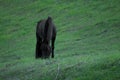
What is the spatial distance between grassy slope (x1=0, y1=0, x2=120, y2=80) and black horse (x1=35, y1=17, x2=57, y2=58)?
0.54m

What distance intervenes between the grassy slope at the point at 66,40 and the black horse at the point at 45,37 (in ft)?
1.79

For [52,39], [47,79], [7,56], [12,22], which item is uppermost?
[47,79]

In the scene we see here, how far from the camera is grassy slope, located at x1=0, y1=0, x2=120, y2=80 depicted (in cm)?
1428

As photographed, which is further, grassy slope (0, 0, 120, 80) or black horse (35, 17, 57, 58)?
black horse (35, 17, 57, 58)

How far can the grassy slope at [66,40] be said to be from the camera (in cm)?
1428

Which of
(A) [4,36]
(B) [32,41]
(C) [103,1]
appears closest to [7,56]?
(B) [32,41]

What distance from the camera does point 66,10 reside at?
48.8 m

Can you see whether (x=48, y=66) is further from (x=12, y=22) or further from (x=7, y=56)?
(x=12, y=22)

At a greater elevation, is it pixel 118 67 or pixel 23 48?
pixel 118 67

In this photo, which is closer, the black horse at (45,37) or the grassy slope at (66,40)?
the grassy slope at (66,40)

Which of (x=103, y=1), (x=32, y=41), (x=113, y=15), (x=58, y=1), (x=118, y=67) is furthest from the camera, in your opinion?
(x=58, y=1)

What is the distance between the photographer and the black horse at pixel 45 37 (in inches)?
786

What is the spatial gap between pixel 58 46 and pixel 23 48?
3.17m

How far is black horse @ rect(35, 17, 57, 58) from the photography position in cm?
1995
